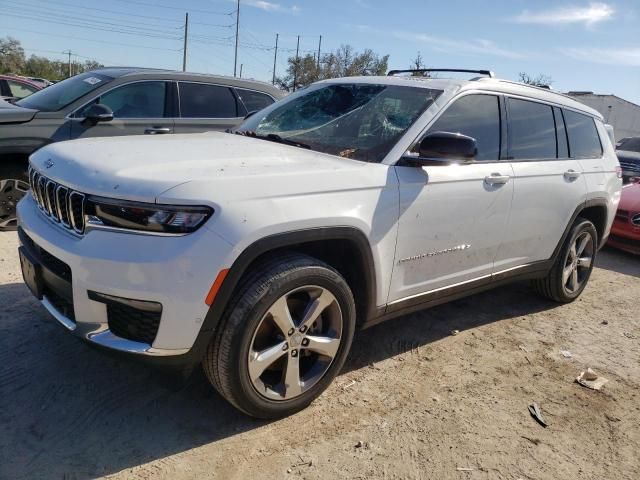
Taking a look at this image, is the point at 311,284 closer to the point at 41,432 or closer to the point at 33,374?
the point at 41,432

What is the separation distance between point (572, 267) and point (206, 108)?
4.28 metres

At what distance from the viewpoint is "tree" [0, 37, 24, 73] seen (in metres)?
62.2

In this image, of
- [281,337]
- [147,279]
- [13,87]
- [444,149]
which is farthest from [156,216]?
[13,87]

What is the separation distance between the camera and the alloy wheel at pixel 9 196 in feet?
17.0

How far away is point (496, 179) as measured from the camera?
3467 mm

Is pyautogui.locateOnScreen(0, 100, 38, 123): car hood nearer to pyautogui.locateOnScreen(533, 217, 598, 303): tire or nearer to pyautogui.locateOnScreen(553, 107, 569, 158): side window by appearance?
pyautogui.locateOnScreen(553, 107, 569, 158): side window

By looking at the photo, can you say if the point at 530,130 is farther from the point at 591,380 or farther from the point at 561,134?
the point at 591,380

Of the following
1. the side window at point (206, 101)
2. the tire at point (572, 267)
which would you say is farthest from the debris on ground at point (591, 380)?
the side window at point (206, 101)

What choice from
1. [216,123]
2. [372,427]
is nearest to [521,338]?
[372,427]

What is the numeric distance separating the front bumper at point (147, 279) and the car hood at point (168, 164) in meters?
0.22

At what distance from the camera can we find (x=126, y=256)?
216cm

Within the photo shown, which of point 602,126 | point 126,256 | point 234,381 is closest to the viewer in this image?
point 126,256

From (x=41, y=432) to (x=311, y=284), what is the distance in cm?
144

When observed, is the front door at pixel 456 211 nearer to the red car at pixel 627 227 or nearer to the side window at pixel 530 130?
the side window at pixel 530 130
